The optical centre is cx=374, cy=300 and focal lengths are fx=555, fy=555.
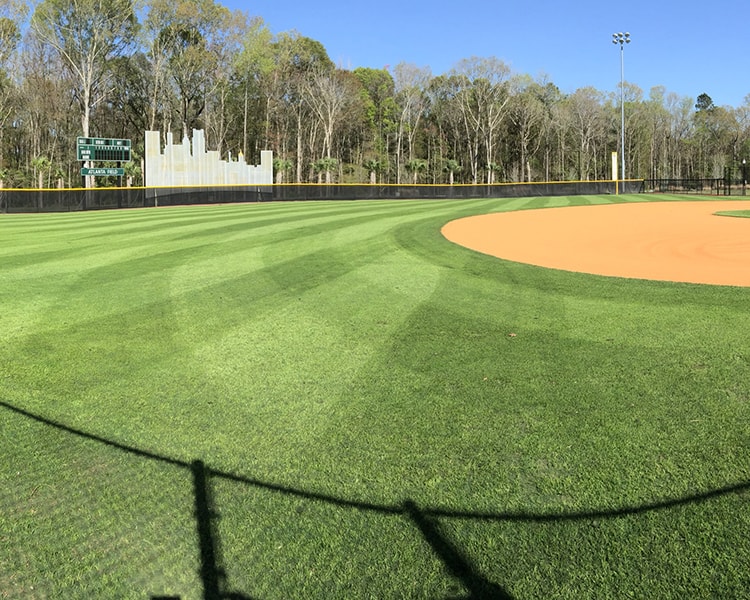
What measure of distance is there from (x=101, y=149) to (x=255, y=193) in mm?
9597

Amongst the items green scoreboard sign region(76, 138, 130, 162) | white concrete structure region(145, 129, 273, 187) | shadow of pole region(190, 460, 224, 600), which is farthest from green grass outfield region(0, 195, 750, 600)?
white concrete structure region(145, 129, 273, 187)

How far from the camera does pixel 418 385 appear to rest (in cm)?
411

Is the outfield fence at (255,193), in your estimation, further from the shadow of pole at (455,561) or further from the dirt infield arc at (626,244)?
the shadow of pole at (455,561)

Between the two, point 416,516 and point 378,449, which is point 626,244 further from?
point 416,516

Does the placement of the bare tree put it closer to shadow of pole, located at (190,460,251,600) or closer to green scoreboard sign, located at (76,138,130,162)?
Answer: green scoreboard sign, located at (76,138,130,162)

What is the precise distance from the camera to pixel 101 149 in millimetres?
32594

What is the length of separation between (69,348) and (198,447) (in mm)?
2628

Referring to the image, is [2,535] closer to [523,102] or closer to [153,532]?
[153,532]

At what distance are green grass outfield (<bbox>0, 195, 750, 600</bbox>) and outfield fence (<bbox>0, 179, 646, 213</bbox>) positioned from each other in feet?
83.5

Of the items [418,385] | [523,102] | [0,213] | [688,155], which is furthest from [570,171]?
[418,385]

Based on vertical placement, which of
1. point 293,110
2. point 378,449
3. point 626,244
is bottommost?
point 378,449

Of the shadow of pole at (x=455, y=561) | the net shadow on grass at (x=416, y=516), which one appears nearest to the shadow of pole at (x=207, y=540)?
the net shadow on grass at (x=416, y=516)

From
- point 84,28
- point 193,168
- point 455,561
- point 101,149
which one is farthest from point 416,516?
point 84,28

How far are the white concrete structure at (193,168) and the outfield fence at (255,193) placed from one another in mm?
1768
